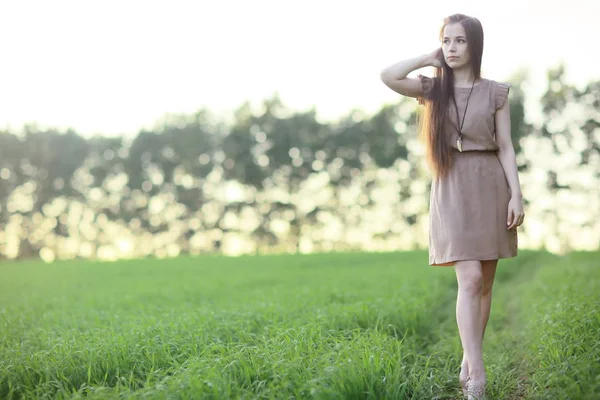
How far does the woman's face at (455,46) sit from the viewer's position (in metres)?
4.09

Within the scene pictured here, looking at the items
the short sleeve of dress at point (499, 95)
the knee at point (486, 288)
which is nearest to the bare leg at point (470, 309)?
the knee at point (486, 288)

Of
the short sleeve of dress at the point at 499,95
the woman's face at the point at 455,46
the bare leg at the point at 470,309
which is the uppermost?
the woman's face at the point at 455,46

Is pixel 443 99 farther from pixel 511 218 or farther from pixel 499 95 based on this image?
pixel 511 218

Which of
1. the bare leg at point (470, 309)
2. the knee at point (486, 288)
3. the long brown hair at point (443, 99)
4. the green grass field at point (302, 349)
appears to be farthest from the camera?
the knee at point (486, 288)

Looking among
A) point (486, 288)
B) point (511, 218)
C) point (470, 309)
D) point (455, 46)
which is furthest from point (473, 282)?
Answer: point (455, 46)

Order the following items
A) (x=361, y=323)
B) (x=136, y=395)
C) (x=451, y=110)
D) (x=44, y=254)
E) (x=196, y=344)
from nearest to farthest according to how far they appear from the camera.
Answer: (x=136, y=395) < (x=451, y=110) < (x=196, y=344) < (x=361, y=323) < (x=44, y=254)

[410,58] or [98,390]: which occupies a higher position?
[410,58]

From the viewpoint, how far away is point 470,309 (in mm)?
4023

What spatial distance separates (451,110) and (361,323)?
2.60 m

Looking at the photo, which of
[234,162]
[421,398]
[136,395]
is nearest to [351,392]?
[421,398]

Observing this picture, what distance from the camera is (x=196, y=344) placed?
4.71 m

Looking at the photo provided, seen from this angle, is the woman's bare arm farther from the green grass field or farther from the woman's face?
the green grass field

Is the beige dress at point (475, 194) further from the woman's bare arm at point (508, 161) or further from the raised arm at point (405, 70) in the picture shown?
the raised arm at point (405, 70)

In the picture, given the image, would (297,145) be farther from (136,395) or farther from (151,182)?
(136,395)
